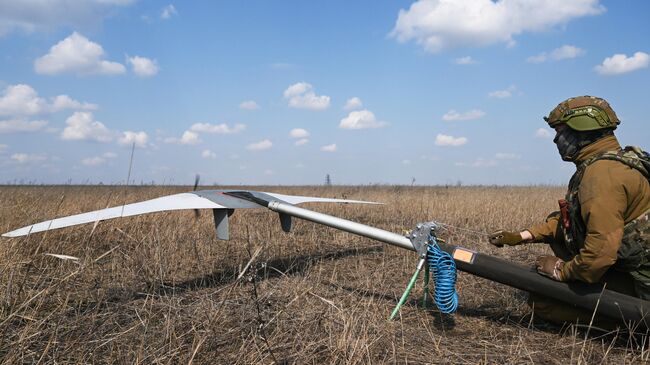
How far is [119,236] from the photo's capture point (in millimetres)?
8133

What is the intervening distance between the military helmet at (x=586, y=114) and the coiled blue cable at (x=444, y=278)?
1488mm

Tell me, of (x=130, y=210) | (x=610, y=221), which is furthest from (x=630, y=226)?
(x=130, y=210)

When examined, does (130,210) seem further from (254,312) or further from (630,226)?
(630,226)

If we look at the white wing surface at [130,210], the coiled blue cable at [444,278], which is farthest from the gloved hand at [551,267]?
the white wing surface at [130,210]

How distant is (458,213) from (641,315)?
8895mm

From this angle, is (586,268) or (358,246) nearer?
(586,268)

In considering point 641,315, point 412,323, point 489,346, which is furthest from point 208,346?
point 641,315

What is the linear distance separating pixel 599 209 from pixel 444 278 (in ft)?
4.34

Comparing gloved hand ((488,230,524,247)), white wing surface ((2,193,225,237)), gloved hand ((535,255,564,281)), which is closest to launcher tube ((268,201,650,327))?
gloved hand ((535,255,564,281))

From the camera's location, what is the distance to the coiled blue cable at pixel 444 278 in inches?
159

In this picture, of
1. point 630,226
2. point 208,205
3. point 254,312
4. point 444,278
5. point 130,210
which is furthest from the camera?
point 208,205

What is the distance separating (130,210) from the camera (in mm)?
5414

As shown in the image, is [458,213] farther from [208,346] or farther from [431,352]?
[208,346]

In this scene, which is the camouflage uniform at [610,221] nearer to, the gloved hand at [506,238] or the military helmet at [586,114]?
the military helmet at [586,114]
